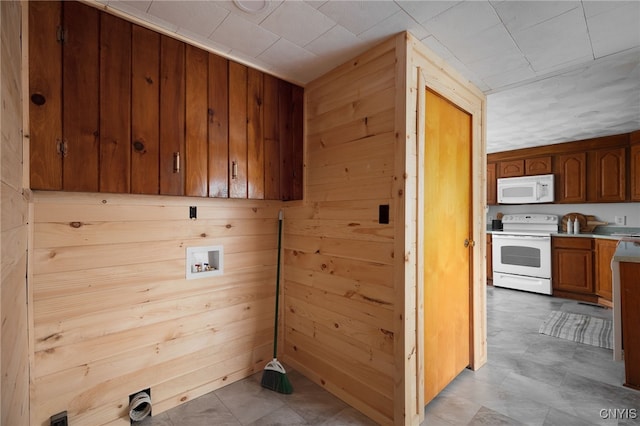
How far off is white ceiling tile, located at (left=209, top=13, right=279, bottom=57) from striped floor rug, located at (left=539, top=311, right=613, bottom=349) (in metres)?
3.75

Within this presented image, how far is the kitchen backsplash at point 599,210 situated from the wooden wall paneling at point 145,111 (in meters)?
5.81

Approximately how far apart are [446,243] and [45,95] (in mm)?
2433

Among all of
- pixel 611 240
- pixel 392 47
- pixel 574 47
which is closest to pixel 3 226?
pixel 392 47

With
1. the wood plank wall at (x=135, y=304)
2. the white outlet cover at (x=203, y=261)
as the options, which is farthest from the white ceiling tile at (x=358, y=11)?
the white outlet cover at (x=203, y=261)

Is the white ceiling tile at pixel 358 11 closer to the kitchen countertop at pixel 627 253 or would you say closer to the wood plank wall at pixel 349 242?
the wood plank wall at pixel 349 242

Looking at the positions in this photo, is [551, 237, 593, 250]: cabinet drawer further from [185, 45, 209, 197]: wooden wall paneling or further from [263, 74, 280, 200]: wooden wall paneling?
[185, 45, 209, 197]: wooden wall paneling

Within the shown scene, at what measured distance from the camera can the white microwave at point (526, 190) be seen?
4.59 meters

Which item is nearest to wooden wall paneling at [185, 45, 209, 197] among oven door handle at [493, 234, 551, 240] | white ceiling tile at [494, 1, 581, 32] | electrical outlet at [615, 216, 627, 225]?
white ceiling tile at [494, 1, 581, 32]

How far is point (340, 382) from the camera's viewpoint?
6.53 ft

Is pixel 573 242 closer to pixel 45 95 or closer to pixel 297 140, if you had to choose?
pixel 297 140

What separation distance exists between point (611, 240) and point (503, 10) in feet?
13.1

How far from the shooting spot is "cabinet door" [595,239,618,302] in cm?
380

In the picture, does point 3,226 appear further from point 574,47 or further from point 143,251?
point 574,47

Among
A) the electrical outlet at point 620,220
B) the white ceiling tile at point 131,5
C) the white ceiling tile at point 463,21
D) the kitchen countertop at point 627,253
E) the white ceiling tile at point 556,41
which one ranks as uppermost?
the white ceiling tile at point 131,5
